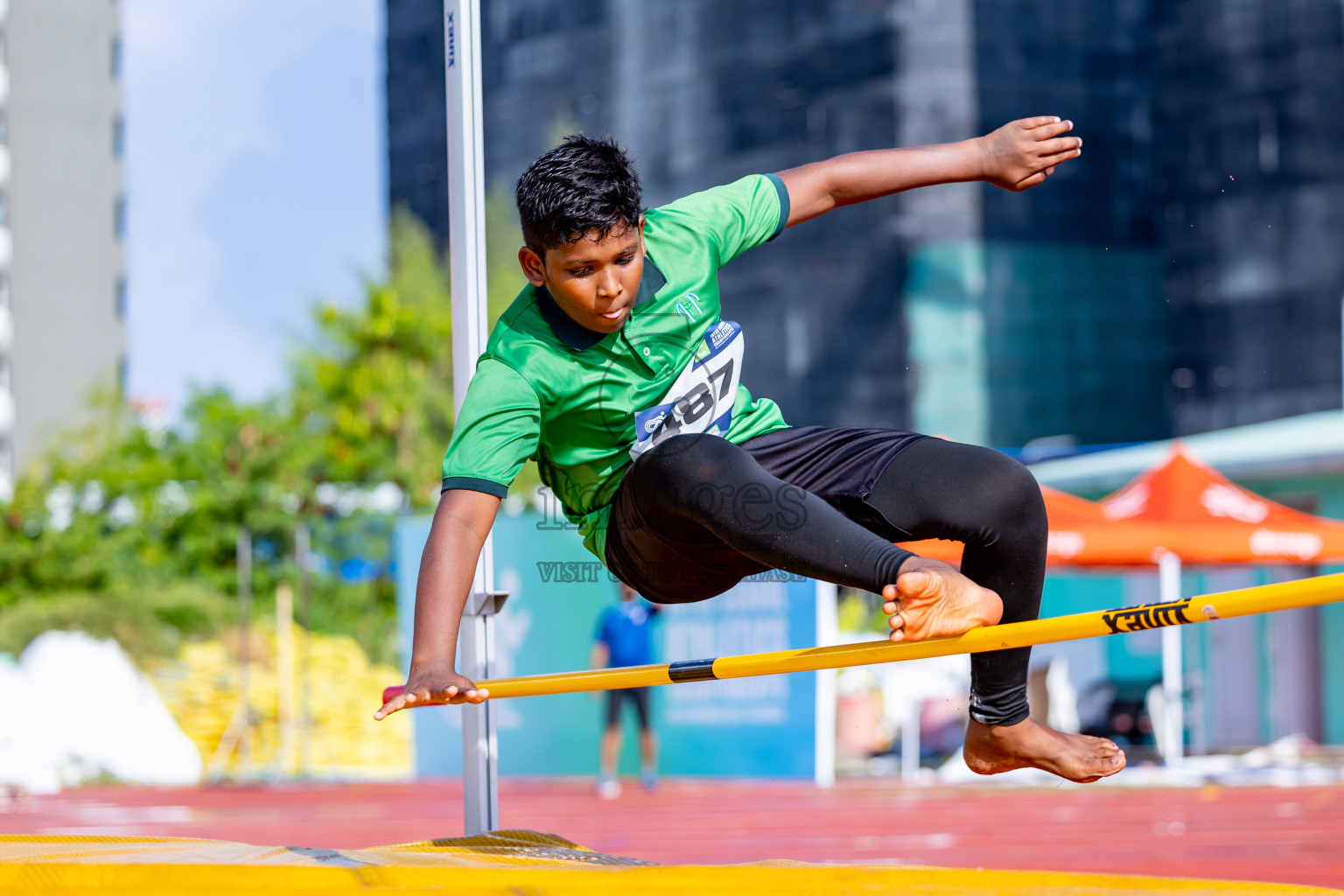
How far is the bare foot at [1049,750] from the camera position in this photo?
8.54ft

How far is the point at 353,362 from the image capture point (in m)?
17.9

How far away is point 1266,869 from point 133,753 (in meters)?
7.75

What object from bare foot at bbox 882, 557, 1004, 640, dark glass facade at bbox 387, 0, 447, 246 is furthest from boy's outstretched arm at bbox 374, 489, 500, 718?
dark glass facade at bbox 387, 0, 447, 246

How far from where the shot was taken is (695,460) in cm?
234

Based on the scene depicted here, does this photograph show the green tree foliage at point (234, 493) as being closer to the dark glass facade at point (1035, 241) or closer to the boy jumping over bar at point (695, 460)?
the dark glass facade at point (1035, 241)

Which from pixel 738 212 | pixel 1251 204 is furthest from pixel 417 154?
pixel 738 212

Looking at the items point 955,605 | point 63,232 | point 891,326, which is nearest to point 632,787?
point 955,605

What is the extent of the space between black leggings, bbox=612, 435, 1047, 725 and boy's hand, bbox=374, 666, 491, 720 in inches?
16.4

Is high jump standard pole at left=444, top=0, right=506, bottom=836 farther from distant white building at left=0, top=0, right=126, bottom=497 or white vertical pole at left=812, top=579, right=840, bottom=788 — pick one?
distant white building at left=0, top=0, right=126, bottom=497

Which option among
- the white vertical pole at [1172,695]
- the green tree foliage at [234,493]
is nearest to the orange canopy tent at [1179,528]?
the white vertical pole at [1172,695]

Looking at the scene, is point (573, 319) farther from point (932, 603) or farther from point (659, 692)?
point (659, 692)

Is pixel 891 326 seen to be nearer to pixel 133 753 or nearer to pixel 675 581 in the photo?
pixel 133 753

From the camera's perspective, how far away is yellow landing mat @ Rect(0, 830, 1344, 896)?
6.69ft

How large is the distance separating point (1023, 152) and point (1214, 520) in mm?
6387
